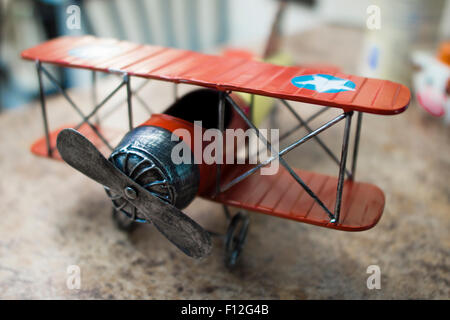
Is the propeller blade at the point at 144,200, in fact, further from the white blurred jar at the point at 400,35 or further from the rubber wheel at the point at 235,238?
the white blurred jar at the point at 400,35

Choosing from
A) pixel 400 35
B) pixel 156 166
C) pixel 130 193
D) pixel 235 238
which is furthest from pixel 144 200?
pixel 400 35

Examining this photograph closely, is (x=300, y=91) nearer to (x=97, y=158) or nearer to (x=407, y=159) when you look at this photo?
(x=97, y=158)

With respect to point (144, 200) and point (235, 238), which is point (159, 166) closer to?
point (144, 200)

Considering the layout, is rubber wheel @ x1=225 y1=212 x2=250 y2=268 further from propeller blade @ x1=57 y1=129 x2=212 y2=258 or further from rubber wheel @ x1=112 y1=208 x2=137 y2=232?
rubber wheel @ x1=112 y1=208 x2=137 y2=232

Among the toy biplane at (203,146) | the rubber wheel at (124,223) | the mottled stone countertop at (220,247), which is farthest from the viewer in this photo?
the rubber wheel at (124,223)

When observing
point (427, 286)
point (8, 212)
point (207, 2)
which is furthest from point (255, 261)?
point (207, 2)

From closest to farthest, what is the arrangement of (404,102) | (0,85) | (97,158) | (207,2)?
1. (404,102)
2. (97,158)
3. (0,85)
4. (207,2)

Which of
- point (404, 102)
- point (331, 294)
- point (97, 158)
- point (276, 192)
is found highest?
point (404, 102)

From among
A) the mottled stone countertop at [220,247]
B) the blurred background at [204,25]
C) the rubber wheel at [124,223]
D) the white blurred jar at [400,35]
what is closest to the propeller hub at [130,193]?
the mottled stone countertop at [220,247]
